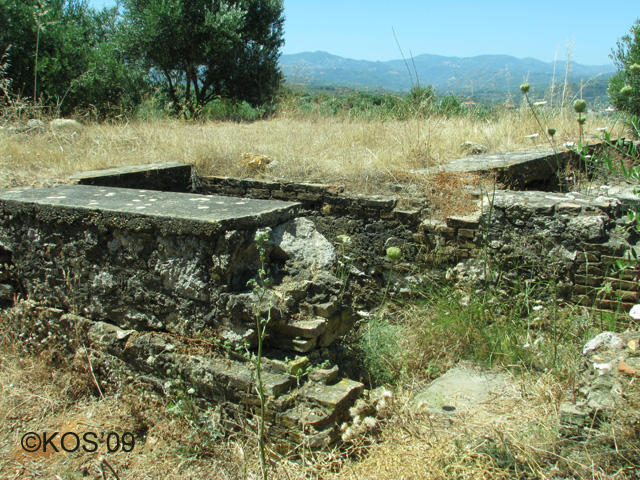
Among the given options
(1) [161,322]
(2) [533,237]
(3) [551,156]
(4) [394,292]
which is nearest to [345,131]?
(3) [551,156]

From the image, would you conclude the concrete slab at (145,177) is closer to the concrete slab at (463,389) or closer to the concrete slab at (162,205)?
the concrete slab at (162,205)

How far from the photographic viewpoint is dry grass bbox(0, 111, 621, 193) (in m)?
5.04

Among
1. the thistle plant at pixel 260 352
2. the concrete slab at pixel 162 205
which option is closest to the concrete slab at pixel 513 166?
the concrete slab at pixel 162 205

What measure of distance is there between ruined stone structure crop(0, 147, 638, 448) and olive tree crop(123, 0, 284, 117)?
955cm

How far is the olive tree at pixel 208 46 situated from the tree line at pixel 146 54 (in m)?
0.02

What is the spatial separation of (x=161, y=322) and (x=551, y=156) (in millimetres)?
4502

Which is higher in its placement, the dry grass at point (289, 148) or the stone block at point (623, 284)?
the dry grass at point (289, 148)

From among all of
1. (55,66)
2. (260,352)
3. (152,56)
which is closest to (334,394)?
(260,352)

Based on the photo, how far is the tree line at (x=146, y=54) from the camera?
985 centimetres

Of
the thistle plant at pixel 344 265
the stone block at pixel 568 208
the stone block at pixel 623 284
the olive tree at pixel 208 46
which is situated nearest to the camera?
the thistle plant at pixel 344 265

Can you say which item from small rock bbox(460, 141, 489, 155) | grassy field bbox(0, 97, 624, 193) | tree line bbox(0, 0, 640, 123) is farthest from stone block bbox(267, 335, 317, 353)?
tree line bbox(0, 0, 640, 123)

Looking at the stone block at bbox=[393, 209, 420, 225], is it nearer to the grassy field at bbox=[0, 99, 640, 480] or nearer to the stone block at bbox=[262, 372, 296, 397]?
the grassy field at bbox=[0, 99, 640, 480]

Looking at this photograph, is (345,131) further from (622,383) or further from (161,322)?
(622,383)

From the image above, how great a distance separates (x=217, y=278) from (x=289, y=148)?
3.86m
